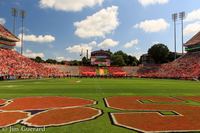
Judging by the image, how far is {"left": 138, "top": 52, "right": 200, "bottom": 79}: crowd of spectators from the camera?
81.2 m

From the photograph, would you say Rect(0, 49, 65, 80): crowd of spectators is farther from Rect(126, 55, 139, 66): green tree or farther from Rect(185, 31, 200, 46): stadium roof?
Rect(126, 55, 139, 66): green tree

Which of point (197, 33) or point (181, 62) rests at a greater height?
point (197, 33)

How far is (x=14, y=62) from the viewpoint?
251 ft

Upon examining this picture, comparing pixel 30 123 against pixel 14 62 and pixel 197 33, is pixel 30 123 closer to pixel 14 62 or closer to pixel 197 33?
pixel 14 62

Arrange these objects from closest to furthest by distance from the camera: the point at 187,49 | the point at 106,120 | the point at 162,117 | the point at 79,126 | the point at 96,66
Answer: the point at 79,126
the point at 106,120
the point at 162,117
the point at 187,49
the point at 96,66

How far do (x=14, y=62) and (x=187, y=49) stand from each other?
6607 centimetres

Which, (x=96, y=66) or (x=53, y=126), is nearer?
(x=53, y=126)

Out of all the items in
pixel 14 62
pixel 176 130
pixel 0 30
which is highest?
pixel 0 30

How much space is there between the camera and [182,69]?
291 ft

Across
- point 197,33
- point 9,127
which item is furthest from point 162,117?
point 197,33

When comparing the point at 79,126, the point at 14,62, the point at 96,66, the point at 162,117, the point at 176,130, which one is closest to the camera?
the point at 176,130

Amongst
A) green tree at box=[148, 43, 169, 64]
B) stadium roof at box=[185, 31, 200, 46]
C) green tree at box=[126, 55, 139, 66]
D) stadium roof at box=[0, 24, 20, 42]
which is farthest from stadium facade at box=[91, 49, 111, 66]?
green tree at box=[126, 55, 139, 66]

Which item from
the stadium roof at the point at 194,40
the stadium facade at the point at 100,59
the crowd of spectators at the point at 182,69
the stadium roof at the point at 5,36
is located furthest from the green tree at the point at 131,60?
the stadium roof at the point at 5,36

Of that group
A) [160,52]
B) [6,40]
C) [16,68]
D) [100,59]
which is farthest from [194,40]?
[6,40]
